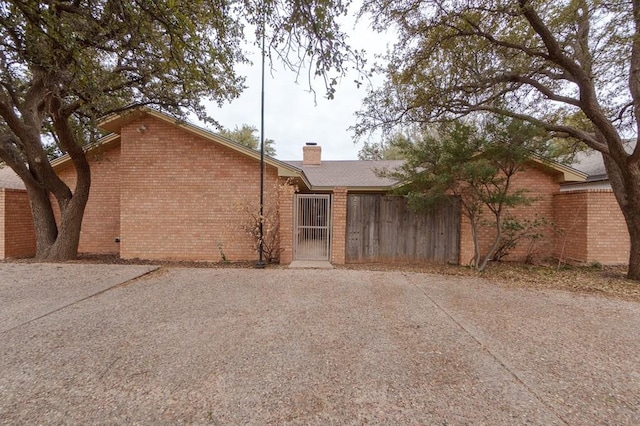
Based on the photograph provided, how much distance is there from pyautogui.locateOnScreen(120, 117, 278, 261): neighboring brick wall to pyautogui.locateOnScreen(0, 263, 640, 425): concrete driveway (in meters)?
3.21

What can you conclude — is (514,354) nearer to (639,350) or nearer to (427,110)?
(639,350)

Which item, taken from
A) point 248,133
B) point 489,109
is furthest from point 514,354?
point 248,133

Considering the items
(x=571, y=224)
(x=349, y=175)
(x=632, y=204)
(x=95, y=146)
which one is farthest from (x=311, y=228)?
(x=632, y=204)

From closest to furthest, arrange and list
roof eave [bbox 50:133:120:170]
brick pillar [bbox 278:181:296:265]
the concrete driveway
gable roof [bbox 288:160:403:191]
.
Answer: the concrete driveway → brick pillar [bbox 278:181:296:265] → roof eave [bbox 50:133:120:170] → gable roof [bbox 288:160:403:191]

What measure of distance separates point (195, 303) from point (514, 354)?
4.34 m

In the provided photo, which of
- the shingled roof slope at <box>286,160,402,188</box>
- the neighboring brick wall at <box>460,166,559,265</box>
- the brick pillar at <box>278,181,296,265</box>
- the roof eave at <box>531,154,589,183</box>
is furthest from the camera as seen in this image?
the shingled roof slope at <box>286,160,402,188</box>

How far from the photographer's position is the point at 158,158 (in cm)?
857

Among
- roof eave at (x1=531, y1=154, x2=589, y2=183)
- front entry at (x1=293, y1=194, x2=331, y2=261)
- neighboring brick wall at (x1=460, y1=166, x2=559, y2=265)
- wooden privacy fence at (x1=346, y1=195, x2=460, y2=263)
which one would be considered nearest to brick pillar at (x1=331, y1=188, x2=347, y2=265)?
front entry at (x1=293, y1=194, x2=331, y2=261)

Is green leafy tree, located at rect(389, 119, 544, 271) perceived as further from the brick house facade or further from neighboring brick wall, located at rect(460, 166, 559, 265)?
A: the brick house facade

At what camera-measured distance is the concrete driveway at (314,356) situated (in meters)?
2.21

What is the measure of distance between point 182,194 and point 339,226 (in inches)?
185

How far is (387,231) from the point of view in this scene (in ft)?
27.3

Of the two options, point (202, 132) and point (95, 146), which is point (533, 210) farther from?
point (95, 146)

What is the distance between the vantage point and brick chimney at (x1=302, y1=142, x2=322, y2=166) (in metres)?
14.9
